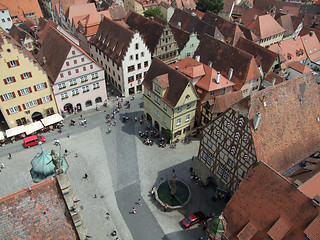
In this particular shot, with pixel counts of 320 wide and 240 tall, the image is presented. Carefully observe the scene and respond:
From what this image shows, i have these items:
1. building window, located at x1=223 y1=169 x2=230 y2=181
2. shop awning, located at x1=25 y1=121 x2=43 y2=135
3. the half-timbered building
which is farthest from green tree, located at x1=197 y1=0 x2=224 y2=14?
building window, located at x1=223 y1=169 x2=230 y2=181

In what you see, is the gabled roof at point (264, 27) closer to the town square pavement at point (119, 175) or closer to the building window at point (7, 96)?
the town square pavement at point (119, 175)

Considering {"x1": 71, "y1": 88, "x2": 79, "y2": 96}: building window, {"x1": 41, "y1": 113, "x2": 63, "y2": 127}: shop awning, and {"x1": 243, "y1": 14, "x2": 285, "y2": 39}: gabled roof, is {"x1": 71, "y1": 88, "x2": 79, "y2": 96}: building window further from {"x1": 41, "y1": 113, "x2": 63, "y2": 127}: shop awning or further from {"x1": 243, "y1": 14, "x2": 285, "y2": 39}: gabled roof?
{"x1": 243, "y1": 14, "x2": 285, "y2": 39}: gabled roof

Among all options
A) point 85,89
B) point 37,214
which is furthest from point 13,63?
point 37,214

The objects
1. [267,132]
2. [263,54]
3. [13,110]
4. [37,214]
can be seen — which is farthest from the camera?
[263,54]

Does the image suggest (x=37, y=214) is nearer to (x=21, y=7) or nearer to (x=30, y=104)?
(x=30, y=104)

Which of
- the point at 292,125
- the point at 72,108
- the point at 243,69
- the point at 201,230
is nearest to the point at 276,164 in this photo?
the point at 292,125

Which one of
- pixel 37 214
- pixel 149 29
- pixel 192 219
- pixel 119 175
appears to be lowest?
pixel 119 175

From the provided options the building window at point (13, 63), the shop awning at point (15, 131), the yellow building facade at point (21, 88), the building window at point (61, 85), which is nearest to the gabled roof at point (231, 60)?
Answer: the building window at point (61, 85)
